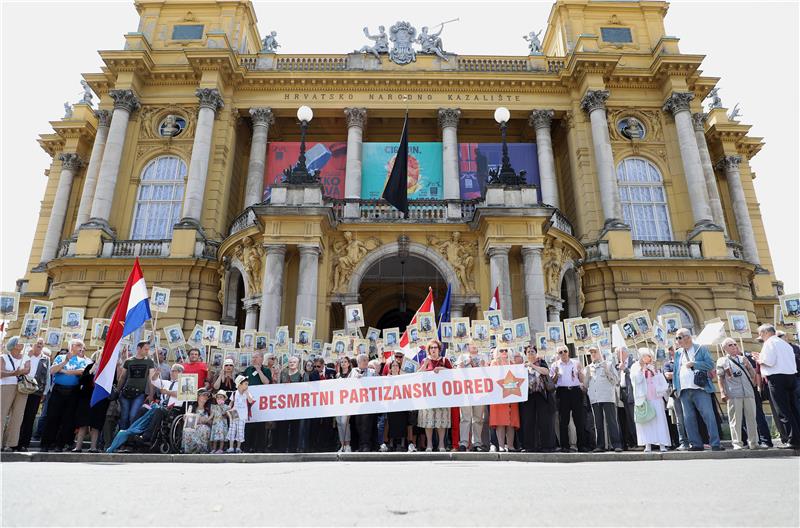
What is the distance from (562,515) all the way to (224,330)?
1195 centimetres

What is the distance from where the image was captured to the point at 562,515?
3234mm

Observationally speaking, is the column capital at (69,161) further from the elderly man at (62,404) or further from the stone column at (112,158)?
the elderly man at (62,404)

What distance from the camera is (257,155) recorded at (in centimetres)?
2742

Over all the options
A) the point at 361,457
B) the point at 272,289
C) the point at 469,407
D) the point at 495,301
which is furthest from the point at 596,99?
the point at 361,457

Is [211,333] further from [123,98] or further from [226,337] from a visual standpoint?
[123,98]

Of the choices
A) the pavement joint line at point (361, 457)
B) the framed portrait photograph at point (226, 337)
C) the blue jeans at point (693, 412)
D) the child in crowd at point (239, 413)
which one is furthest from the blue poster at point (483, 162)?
the pavement joint line at point (361, 457)

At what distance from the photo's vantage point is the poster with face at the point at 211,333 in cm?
1349

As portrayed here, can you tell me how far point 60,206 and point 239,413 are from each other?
1108 inches

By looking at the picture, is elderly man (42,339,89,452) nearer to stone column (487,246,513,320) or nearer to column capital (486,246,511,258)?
stone column (487,246,513,320)

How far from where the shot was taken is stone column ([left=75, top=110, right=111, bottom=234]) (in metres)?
26.2

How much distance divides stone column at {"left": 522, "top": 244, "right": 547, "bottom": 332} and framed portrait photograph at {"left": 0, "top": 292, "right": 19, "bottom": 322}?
46.7ft

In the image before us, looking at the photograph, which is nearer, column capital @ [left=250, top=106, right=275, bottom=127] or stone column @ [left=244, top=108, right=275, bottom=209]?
stone column @ [left=244, top=108, right=275, bottom=209]

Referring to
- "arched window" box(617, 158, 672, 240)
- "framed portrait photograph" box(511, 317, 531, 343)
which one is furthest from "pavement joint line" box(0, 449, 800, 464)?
"arched window" box(617, 158, 672, 240)

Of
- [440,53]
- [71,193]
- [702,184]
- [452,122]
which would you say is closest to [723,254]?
[702,184]
